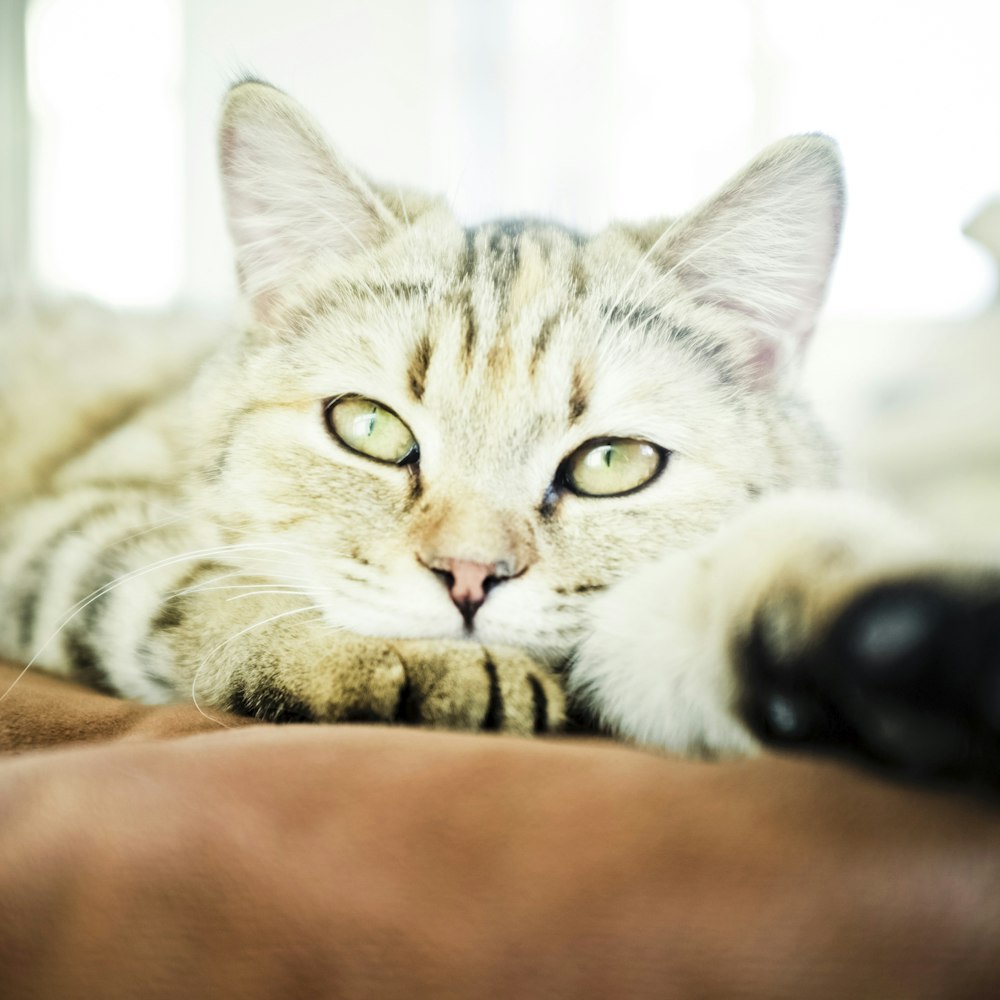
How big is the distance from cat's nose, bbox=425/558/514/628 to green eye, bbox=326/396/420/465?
15cm

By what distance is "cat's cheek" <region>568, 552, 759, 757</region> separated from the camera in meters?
0.46

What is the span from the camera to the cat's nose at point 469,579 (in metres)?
0.64

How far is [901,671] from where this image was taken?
349mm

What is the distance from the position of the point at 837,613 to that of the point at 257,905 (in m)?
0.31

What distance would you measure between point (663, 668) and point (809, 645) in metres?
0.13

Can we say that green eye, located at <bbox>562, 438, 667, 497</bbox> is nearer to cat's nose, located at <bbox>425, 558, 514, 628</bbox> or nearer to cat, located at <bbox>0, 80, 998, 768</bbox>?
cat, located at <bbox>0, 80, 998, 768</bbox>

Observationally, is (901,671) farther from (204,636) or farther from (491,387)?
(204,636)

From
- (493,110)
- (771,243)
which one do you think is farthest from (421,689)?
(493,110)

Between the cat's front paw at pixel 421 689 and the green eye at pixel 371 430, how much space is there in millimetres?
221

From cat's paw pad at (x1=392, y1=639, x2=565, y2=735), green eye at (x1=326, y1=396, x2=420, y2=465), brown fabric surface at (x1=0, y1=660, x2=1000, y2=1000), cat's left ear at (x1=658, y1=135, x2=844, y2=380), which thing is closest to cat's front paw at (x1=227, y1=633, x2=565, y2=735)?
cat's paw pad at (x1=392, y1=639, x2=565, y2=735)

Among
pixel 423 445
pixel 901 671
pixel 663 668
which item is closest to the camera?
pixel 901 671

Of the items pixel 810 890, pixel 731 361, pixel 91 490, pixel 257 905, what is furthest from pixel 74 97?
pixel 810 890

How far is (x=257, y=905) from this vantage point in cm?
38

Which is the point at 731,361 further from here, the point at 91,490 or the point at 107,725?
the point at 91,490
